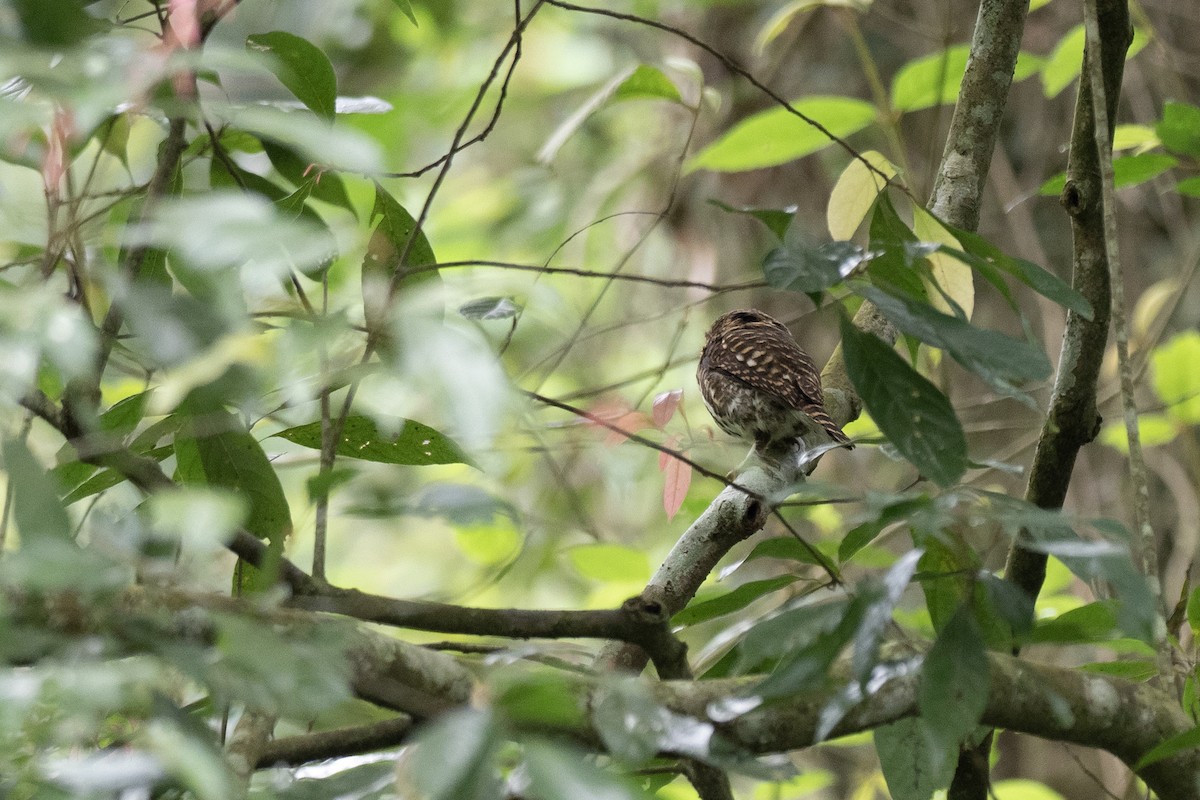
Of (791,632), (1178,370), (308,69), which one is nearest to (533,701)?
(791,632)

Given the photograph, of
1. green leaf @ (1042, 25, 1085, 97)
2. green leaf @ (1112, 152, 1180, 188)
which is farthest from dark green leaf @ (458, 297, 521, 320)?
green leaf @ (1042, 25, 1085, 97)

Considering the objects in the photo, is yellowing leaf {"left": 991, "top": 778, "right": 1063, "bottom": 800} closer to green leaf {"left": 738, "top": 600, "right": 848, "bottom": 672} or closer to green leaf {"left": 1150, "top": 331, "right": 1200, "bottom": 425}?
green leaf {"left": 1150, "top": 331, "right": 1200, "bottom": 425}

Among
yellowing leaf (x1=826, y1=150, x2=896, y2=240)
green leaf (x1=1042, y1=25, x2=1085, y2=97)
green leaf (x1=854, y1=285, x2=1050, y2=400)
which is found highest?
green leaf (x1=1042, y1=25, x2=1085, y2=97)

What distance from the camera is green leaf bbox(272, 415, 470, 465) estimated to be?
1.19 m

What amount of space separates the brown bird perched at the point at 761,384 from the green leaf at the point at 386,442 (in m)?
0.97

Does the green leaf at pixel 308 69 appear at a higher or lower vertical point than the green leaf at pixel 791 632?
higher

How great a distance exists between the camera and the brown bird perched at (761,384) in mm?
2170

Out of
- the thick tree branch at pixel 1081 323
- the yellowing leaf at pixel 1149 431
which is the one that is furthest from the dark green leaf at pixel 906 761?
the yellowing leaf at pixel 1149 431

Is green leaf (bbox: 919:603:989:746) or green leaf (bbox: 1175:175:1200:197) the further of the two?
green leaf (bbox: 1175:175:1200:197)

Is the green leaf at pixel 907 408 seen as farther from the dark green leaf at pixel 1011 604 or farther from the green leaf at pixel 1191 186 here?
the green leaf at pixel 1191 186

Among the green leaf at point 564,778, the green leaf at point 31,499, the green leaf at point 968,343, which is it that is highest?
the green leaf at point 968,343

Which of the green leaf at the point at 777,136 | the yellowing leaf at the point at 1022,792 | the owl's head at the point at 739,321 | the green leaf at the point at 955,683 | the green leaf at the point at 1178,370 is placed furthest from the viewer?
the owl's head at the point at 739,321

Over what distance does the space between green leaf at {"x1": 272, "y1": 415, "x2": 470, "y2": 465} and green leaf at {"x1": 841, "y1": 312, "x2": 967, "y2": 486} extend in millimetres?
436

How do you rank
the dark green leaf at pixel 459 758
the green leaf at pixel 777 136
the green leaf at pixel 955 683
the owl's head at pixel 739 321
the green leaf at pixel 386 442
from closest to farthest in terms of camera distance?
1. the dark green leaf at pixel 459 758
2. the green leaf at pixel 955 683
3. the green leaf at pixel 386 442
4. the green leaf at pixel 777 136
5. the owl's head at pixel 739 321
